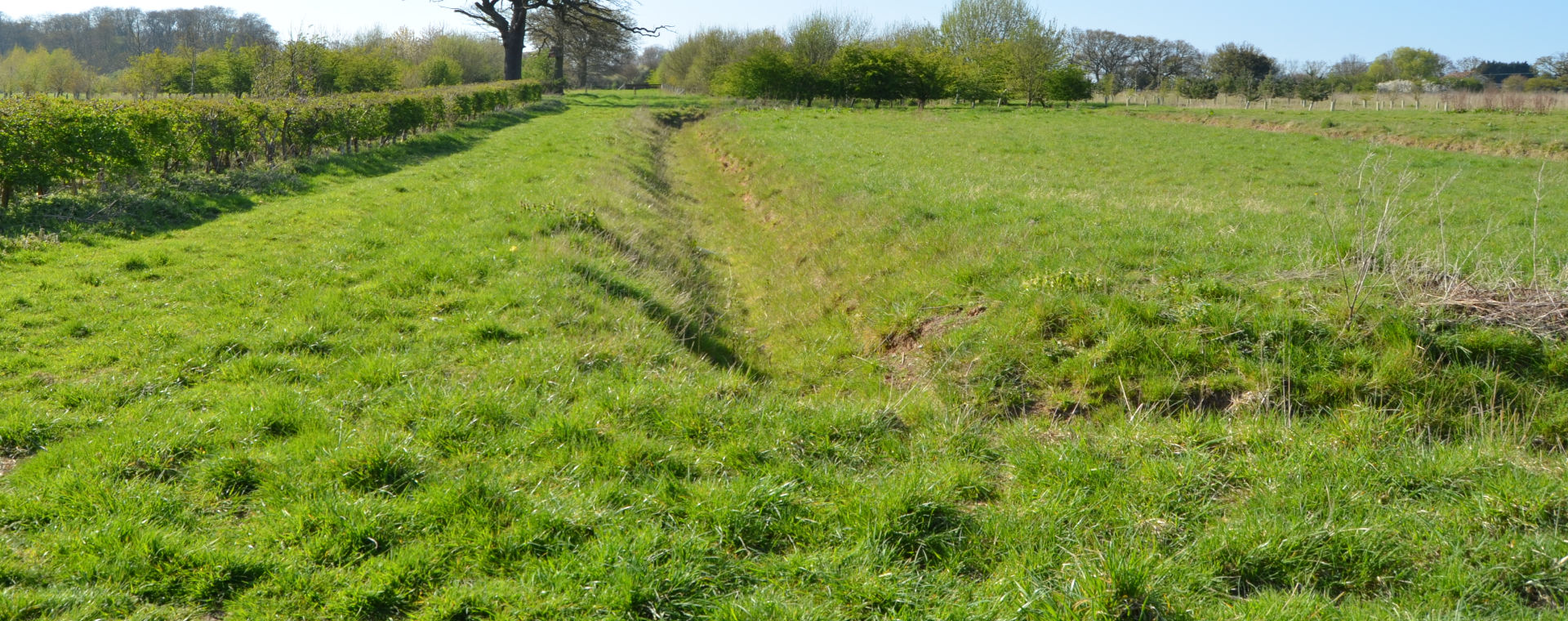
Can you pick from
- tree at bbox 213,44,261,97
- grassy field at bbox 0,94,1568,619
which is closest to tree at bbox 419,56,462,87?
tree at bbox 213,44,261,97

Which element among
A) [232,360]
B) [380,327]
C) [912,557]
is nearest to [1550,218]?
[912,557]

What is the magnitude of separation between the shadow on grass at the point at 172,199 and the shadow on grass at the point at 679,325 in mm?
5534

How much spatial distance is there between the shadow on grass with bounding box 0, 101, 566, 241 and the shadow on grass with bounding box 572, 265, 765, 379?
18.2ft

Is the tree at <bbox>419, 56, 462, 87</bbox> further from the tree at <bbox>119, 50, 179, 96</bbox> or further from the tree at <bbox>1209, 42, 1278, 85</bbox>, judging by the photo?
the tree at <bbox>1209, 42, 1278, 85</bbox>

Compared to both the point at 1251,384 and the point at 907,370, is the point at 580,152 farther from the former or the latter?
the point at 1251,384

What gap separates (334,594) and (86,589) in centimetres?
85

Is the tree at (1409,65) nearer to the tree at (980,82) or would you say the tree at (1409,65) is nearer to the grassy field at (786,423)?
the tree at (980,82)

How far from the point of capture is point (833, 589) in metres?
3.25

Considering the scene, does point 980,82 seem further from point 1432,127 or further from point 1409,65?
point 1409,65

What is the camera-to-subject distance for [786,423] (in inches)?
189

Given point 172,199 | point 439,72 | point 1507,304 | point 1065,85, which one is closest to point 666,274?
point 172,199

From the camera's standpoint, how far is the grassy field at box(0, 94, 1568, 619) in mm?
3219

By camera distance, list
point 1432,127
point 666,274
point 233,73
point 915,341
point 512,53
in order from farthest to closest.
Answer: point 512,53 < point 233,73 < point 1432,127 < point 666,274 < point 915,341

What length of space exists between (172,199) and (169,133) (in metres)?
2.02
